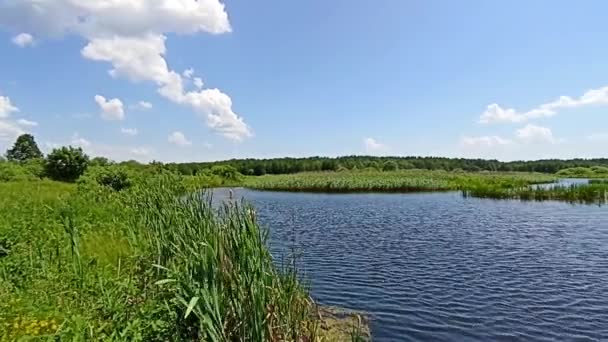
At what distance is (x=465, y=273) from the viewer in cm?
1136

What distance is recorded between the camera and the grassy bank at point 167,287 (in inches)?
173

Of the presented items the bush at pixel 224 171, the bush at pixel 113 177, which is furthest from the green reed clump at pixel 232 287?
the bush at pixel 113 177

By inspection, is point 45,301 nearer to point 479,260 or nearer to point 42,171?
point 479,260

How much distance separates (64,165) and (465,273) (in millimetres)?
35293

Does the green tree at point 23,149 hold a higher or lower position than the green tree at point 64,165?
higher

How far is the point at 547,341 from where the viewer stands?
283 inches

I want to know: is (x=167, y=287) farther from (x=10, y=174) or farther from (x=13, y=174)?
(x=13, y=174)

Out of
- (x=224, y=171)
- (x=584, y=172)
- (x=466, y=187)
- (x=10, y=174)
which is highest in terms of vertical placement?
(x=584, y=172)

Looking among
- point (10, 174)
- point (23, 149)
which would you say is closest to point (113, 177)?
point (10, 174)

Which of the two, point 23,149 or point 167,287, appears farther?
point 23,149

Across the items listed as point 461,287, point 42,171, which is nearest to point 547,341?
point 461,287

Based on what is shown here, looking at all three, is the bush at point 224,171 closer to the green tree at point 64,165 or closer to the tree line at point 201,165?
the tree line at point 201,165

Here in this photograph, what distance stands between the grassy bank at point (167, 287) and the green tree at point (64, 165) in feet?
107

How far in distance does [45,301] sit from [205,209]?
2.37 m
